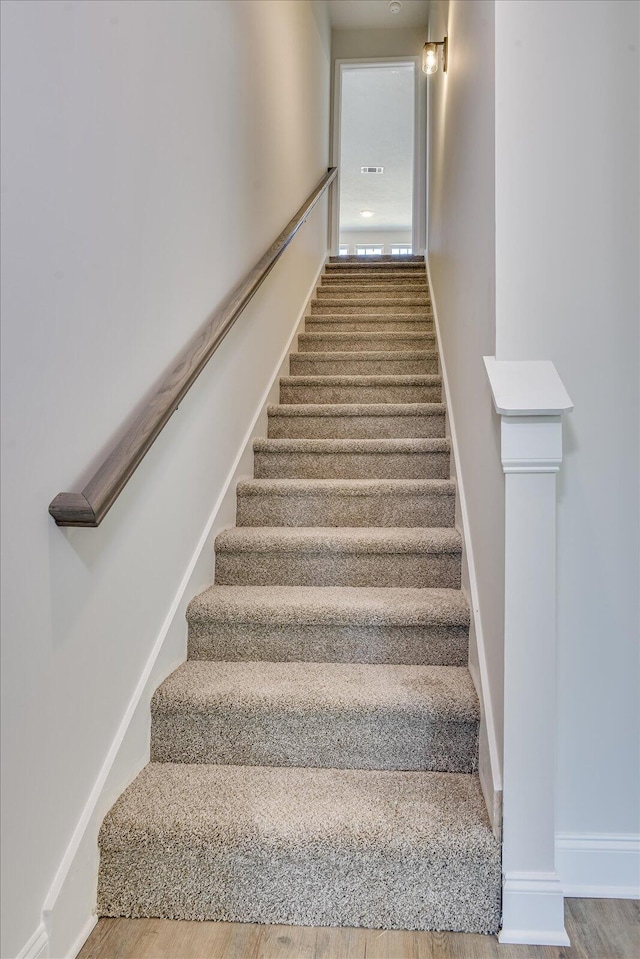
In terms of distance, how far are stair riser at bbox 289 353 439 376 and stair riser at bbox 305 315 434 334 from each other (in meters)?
0.48

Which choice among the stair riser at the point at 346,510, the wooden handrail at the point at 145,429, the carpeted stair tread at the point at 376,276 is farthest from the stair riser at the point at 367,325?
the stair riser at the point at 346,510

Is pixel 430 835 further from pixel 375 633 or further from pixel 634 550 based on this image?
pixel 634 550

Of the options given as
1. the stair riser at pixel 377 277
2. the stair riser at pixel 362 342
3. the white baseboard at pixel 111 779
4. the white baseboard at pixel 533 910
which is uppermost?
the stair riser at pixel 377 277

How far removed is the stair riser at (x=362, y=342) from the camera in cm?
335

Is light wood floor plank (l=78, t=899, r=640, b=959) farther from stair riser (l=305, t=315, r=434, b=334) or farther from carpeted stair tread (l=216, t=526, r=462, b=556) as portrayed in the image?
stair riser (l=305, t=315, r=434, b=334)

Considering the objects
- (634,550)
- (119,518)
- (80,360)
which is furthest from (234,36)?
A: (634,550)

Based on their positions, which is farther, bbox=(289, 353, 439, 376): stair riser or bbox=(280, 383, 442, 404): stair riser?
bbox=(289, 353, 439, 376): stair riser

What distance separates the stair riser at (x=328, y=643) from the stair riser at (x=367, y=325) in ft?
7.61

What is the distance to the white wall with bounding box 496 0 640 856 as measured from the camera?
1.30 metres

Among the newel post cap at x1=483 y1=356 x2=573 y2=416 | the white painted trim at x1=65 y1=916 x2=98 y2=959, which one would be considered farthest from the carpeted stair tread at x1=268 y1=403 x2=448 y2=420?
the white painted trim at x1=65 y1=916 x2=98 y2=959

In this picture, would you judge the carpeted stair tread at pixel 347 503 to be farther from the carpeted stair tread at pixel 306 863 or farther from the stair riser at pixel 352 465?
the carpeted stair tread at pixel 306 863

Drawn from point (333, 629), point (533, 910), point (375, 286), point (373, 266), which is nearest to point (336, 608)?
point (333, 629)

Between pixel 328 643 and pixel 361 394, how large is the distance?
151cm

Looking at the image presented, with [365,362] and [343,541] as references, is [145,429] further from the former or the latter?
[365,362]
